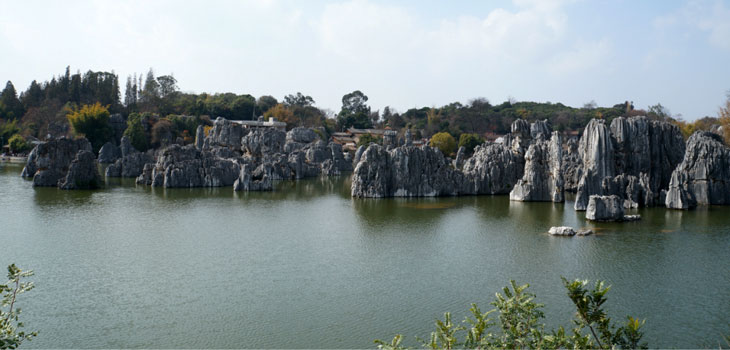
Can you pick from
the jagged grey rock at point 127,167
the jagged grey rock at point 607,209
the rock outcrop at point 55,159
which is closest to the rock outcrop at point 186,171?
the rock outcrop at point 55,159

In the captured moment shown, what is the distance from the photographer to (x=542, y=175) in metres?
38.4

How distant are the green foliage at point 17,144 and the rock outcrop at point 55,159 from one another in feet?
101

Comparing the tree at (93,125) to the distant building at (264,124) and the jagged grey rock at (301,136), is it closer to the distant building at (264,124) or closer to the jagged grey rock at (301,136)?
the distant building at (264,124)

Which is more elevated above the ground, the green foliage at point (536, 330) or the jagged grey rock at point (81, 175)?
the jagged grey rock at point (81, 175)

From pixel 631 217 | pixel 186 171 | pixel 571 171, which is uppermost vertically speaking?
pixel 571 171

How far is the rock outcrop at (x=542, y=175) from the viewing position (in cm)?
3794

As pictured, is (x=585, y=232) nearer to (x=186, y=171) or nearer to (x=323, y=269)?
(x=323, y=269)

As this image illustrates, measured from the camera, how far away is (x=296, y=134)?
78.7 metres

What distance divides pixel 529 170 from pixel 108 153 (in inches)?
2160

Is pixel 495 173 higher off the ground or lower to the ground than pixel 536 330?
higher

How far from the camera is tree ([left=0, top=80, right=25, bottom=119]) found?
8581cm

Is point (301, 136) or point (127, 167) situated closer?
point (127, 167)

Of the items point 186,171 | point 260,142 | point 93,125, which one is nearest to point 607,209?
point 186,171

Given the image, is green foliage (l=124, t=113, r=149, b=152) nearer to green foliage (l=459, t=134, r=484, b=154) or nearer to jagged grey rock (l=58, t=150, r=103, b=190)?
jagged grey rock (l=58, t=150, r=103, b=190)
